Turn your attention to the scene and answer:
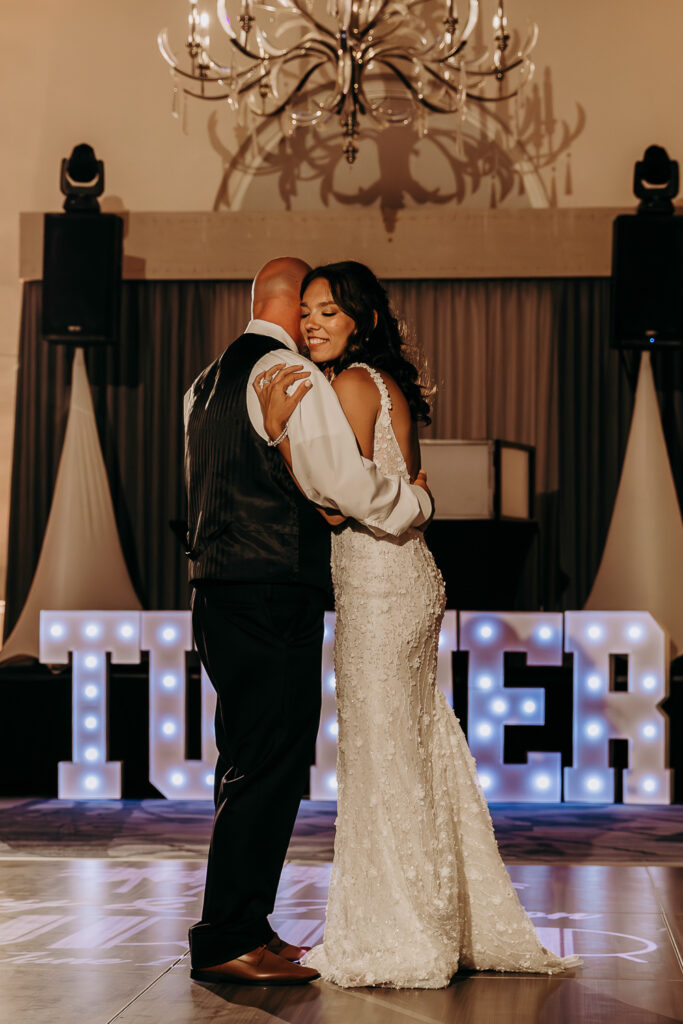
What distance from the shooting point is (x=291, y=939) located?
290cm

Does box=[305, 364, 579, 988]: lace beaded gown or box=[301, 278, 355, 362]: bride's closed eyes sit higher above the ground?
box=[301, 278, 355, 362]: bride's closed eyes

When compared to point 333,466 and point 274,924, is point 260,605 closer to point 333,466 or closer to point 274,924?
point 333,466

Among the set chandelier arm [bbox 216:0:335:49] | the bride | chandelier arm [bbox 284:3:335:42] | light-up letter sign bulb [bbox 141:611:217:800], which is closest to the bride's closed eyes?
the bride

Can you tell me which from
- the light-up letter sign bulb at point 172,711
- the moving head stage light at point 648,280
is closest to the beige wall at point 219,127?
the moving head stage light at point 648,280

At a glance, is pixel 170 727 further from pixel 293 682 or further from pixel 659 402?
pixel 659 402

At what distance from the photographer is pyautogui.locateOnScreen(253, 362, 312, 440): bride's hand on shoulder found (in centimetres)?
249

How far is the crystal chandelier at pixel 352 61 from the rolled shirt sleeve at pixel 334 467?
3656mm

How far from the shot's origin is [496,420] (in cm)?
747

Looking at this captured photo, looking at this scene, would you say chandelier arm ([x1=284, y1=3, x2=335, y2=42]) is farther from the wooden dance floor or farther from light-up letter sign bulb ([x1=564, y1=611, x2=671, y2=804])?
the wooden dance floor

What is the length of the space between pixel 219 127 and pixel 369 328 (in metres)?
5.40

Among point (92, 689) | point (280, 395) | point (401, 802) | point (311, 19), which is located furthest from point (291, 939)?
point (311, 19)

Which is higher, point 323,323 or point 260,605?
point 323,323

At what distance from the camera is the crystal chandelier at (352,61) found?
586cm

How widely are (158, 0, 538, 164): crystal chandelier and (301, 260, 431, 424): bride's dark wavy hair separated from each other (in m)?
3.41
